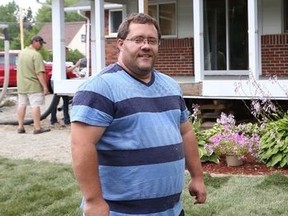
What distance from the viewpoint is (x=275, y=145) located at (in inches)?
291

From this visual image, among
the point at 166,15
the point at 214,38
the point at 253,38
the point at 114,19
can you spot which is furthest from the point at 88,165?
the point at 114,19

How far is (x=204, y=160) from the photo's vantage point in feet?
25.6

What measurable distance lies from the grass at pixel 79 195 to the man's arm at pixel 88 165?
2.85 metres

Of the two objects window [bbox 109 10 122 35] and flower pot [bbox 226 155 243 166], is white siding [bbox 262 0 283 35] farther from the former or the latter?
flower pot [bbox 226 155 243 166]

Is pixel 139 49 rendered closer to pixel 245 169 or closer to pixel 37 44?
pixel 245 169

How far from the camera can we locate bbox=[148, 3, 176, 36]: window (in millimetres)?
15852

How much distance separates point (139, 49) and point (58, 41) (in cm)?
1081

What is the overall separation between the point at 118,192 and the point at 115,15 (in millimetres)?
16233

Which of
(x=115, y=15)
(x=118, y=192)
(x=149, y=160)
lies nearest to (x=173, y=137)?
(x=149, y=160)

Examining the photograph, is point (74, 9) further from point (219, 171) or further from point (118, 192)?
point (118, 192)

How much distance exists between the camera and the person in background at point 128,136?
2.81m

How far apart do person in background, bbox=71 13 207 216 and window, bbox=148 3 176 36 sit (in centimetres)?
1292

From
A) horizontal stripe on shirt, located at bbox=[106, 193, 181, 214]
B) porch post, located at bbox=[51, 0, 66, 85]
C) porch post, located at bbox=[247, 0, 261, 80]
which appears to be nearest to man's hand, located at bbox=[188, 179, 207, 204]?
horizontal stripe on shirt, located at bbox=[106, 193, 181, 214]

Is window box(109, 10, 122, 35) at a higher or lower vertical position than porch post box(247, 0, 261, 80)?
higher
